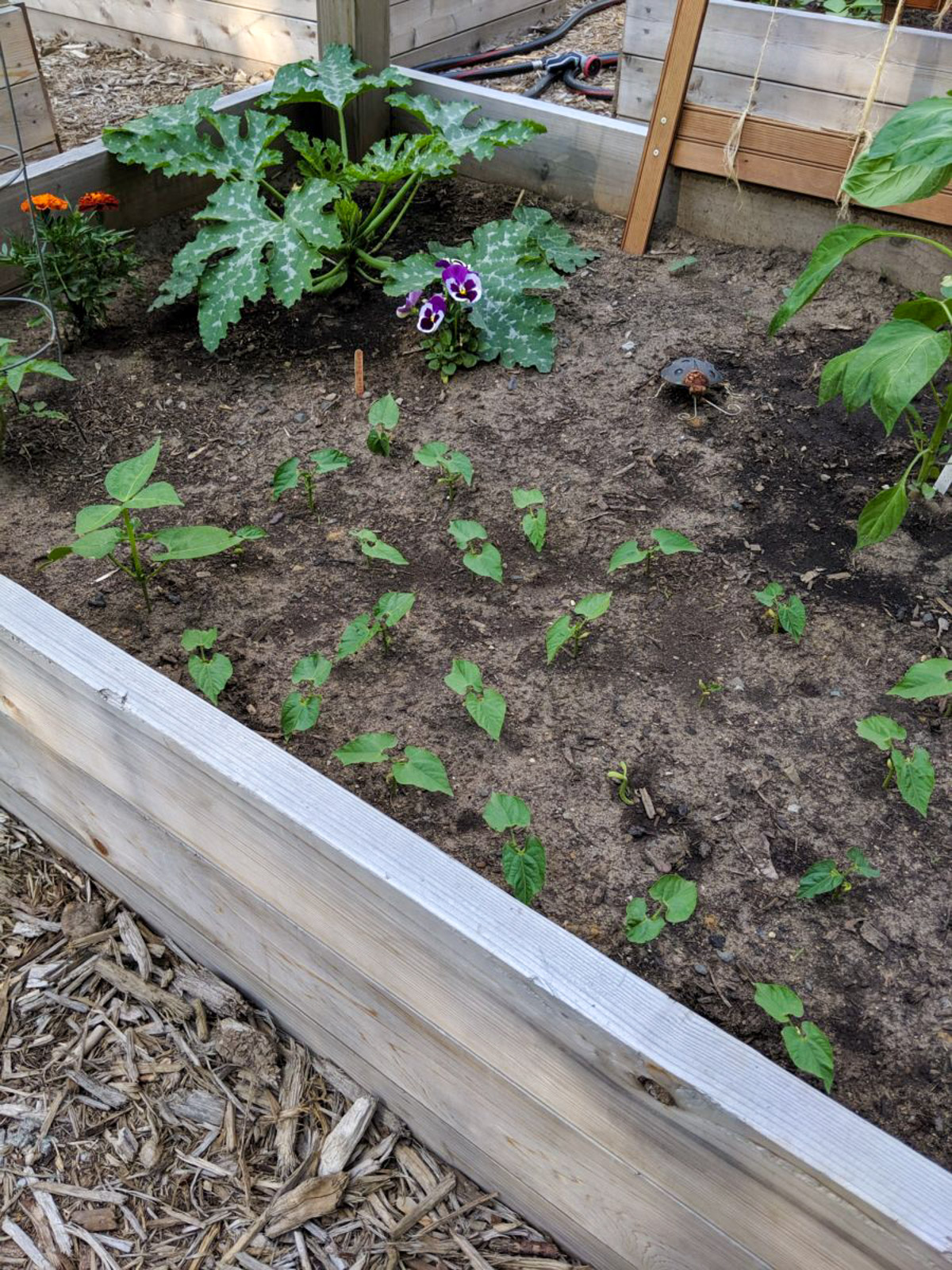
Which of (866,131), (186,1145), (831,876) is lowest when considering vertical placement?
(186,1145)

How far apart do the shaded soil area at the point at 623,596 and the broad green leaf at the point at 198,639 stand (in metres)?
0.08

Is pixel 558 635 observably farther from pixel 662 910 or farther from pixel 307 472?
pixel 307 472

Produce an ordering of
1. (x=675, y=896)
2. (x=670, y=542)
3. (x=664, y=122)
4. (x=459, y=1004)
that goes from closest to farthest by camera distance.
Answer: (x=459, y=1004) < (x=675, y=896) < (x=670, y=542) < (x=664, y=122)

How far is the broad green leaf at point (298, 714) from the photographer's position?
65.3 inches

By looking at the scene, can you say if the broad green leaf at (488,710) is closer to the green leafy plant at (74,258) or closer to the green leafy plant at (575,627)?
the green leafy plant at (575,627)

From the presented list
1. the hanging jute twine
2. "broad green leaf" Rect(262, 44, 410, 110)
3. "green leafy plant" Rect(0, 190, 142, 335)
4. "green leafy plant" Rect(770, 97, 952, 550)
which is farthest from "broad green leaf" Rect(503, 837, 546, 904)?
"broad green leaf" Rect(262, 44, 410, 110)

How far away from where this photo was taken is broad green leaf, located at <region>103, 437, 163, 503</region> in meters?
1.82

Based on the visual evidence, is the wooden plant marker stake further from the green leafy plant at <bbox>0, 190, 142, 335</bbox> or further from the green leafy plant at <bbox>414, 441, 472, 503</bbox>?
the green leafy plant at <bbox>0, 190, 142, 335</bbox>

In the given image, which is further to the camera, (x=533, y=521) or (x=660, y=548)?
(x=533, y=521)

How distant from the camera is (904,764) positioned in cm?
158

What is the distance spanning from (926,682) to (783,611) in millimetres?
297

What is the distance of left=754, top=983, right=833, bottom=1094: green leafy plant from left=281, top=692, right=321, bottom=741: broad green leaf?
790mm

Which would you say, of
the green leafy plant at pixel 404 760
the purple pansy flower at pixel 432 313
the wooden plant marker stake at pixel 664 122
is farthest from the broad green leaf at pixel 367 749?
the wooden plant marker stake at pixel 664 122

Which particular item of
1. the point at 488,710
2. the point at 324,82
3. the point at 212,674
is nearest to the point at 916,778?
the point at 488,710
